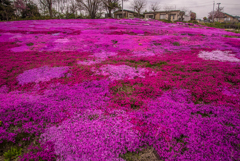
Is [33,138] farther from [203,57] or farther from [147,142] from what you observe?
[203,57]

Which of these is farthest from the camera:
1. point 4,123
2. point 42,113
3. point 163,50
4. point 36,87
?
point 163,50

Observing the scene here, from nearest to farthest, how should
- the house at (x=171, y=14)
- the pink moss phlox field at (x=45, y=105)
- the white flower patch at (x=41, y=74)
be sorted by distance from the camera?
the pink moss phlox field at (x=45, y=105) → the white flower patch at (x=41, y=74) → the house at (x=171, y=14)

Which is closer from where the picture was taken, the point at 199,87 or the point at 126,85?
the point at 199,87

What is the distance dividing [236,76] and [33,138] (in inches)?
424

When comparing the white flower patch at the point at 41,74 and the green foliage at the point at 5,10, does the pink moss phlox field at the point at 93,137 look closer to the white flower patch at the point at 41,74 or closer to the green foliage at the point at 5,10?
the white flower patch at the point at 41,74

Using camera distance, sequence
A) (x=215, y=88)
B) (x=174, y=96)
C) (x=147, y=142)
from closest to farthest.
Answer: (x=147, y=142) < (x=174, y=96) < (x=215, y=88)

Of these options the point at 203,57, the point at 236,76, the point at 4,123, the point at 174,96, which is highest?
the point at 203,57

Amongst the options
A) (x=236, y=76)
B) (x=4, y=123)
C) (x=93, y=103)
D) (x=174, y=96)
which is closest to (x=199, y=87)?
(x=174, y=96)

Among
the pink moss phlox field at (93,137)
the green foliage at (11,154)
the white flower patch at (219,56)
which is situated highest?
the white flower patch at (219,56)

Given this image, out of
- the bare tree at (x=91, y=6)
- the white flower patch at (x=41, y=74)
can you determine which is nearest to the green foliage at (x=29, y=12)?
the bare tree at (x=91, y=6)

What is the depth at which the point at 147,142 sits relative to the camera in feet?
12.7

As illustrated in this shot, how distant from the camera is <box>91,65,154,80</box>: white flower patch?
27.4 feet

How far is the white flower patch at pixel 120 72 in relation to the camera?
27.4ft

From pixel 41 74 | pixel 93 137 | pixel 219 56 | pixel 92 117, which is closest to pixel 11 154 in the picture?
pixel 93 137
